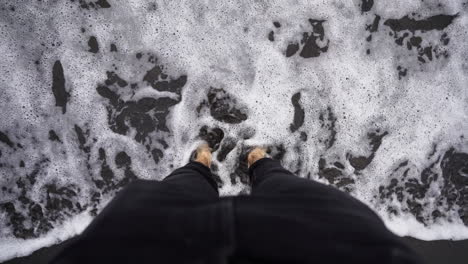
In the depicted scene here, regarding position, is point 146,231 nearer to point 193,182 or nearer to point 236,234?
point 236,234

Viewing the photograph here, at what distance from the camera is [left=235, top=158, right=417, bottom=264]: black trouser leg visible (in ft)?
2.63

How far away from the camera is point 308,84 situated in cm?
192

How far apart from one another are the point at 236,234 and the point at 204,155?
102cm

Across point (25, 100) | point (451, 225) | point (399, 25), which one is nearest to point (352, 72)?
point (399, 25)

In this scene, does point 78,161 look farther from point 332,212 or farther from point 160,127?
point 332,212

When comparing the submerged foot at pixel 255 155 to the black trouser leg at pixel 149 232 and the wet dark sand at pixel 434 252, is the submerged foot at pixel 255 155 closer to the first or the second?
the black trouser leg at pixel 149 232

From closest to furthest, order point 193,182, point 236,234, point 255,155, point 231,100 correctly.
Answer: point 236,234
point 193,182
point 255,155
point 231,100

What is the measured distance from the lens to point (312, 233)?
0.85 metres

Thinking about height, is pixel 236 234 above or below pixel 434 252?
above

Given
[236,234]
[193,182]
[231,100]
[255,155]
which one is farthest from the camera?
[231,100]

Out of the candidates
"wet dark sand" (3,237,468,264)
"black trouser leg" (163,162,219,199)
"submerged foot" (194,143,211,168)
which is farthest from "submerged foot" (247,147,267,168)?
"wet dark sand" (3,237,468,264)

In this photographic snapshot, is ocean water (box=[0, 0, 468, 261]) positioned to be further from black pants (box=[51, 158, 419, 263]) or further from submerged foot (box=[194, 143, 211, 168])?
black pants (box=[51, 158, 419, 263])

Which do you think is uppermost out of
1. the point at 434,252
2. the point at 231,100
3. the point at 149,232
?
the point at 231,100

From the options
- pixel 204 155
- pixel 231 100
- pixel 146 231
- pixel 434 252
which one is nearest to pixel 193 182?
pixel 146 231
